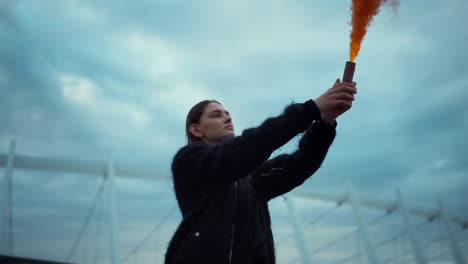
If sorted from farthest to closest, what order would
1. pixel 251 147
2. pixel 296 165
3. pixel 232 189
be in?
pixel 296 165 < pixel 232 189 < pixel 251 147

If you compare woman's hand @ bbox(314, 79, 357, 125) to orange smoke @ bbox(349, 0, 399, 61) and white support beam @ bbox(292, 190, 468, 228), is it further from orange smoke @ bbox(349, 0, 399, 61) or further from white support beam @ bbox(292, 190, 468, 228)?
white support beam @ bbox(292, 190, 468, 228)

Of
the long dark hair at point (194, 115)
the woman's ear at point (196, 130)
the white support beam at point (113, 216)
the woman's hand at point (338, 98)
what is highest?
the white support beam at point (113, 216)

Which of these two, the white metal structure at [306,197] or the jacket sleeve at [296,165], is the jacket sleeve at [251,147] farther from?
the white metal structure at [306,197]

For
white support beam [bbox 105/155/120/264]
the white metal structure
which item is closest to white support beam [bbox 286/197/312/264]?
the white metal structure

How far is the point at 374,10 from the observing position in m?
1.93

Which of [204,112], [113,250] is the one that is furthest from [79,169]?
[204,112]

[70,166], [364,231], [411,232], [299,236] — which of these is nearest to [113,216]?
[70,166]

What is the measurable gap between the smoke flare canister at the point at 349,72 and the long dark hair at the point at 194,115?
0.94 m

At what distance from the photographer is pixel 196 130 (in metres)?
2.48

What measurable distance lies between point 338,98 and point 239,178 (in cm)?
59

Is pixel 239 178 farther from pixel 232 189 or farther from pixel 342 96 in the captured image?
pixel 342 96

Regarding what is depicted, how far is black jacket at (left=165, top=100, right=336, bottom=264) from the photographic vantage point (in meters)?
1.78

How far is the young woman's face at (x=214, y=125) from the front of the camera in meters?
2.35

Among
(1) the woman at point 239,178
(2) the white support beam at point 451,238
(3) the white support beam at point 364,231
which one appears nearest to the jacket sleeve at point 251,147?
(1) the woman at point 239,178
